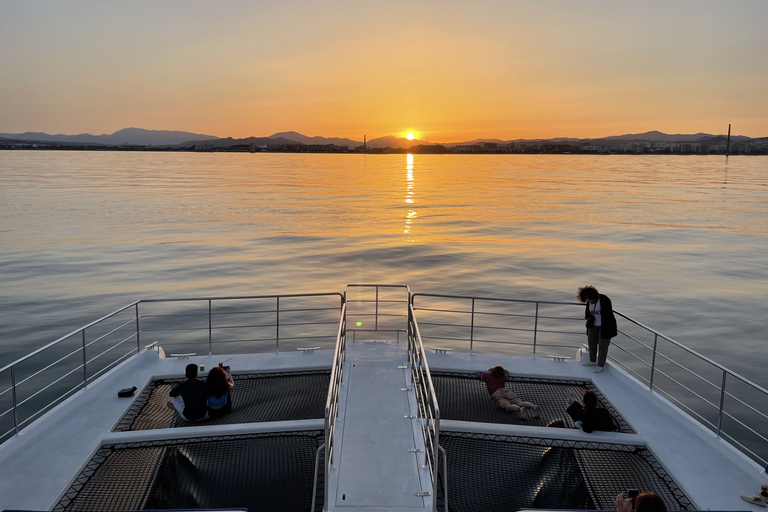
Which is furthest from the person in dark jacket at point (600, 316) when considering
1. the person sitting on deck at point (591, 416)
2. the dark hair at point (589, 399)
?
the dark hair at point (589, 399)

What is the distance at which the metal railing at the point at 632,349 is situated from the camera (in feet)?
46.0

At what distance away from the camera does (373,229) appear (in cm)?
4875

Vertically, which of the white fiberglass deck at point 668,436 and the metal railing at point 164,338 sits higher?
the white fiberglass deck at point 668,436

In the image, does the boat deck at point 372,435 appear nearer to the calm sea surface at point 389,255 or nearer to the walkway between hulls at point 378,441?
the walkway between hulls at point 378,441

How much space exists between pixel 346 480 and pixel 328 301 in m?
19.3

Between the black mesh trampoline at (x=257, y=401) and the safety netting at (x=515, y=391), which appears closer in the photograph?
the black mesh trampoline at (x=257, y=401)

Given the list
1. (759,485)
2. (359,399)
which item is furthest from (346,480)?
(759,485)

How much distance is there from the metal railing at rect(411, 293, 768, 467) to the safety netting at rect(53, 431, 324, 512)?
6.64 meters

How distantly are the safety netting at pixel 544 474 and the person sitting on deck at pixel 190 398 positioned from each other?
3.55 meters

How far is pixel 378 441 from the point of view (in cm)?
737

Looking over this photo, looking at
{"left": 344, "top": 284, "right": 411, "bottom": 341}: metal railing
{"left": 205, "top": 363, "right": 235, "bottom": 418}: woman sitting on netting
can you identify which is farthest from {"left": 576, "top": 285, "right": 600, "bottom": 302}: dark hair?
{"left": 344, "top": 284, "right": 411, "bottom": 341}: metal railing

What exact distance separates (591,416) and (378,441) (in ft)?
10.1

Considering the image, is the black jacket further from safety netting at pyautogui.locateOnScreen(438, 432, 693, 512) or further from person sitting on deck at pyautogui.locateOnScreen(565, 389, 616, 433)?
safety netting at pyautogui.locateOnScreen(438, 432, 693, 512)

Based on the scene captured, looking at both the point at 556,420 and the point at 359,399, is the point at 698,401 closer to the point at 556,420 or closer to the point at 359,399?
the point at 556,420
